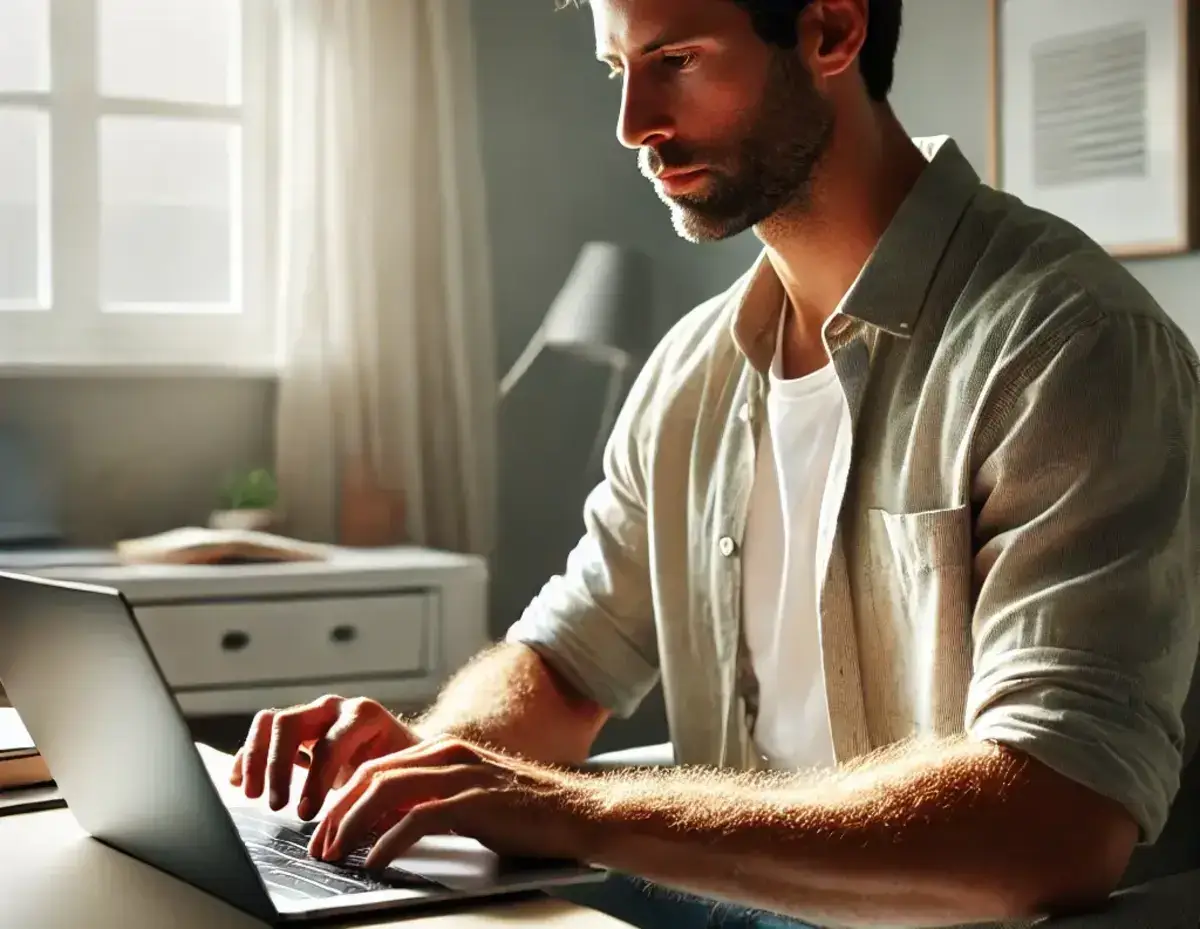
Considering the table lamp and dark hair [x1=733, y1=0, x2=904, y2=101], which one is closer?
dark hair [x1=733, y1=0, x2=904, y2=101]

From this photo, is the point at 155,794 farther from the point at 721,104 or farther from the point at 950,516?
the point at 721,104

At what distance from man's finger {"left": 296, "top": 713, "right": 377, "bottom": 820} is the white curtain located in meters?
1.67

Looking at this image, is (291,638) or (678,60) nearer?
(678,60)

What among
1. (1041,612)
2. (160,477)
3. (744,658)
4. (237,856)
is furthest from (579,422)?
(237,856)

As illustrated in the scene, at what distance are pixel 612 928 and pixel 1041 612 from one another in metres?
0.39

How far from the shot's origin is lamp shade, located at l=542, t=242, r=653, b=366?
2.84 meters

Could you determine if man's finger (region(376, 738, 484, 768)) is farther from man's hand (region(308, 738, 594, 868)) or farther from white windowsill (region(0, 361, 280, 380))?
white windowsill (region(0, 361, 280, 380))

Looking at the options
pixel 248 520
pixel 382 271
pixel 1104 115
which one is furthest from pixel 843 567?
pixel 382 271

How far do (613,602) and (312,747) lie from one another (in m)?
0.53

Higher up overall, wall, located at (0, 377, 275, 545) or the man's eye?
the man's eye

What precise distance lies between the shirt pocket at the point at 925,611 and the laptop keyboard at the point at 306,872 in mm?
494

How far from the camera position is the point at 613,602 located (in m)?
1.63

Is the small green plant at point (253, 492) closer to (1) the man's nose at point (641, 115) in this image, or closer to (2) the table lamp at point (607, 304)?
(2) the table lamp at point (607, 304)

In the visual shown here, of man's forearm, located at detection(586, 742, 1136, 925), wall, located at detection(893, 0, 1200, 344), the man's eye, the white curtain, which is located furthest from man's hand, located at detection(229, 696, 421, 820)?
the white curtain
